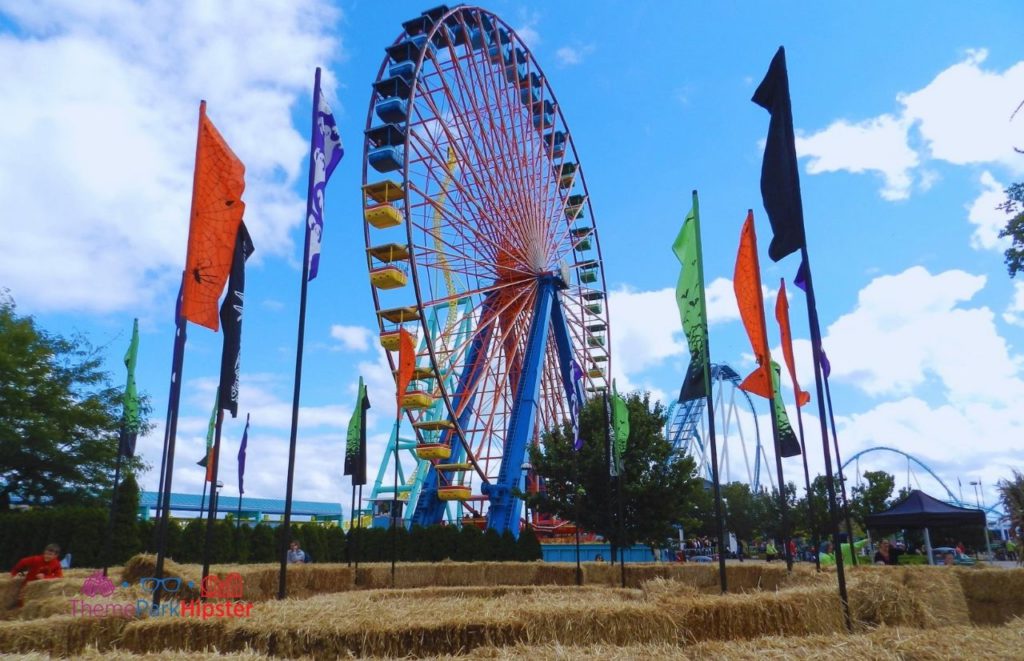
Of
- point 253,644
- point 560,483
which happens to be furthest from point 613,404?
point 253,644

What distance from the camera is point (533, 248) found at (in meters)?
31.8

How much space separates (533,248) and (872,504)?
3624 cm

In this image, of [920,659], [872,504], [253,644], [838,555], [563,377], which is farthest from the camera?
[872,504]

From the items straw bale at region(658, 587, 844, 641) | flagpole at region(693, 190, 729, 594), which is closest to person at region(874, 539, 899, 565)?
flagpole at region(693, 190, 729, 594)

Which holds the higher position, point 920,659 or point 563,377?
point 563,377

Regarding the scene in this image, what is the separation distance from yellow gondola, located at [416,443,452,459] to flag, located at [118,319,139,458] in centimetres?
1463

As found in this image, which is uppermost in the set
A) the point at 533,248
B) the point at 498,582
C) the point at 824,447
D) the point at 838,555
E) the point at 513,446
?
the point at 533,248

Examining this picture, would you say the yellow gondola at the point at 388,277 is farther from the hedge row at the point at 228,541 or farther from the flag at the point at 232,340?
the flag at the point at 232,340

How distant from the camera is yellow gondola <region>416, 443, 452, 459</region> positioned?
1120 inches

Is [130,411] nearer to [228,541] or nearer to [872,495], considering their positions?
[228,541]

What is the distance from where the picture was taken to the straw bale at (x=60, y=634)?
550 centimetres

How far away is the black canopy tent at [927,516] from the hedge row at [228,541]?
474 inches

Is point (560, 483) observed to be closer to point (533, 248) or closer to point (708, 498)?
point (533, 248)

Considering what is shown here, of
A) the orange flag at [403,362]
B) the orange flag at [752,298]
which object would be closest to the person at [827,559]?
the orange flag at [752,298]
